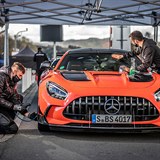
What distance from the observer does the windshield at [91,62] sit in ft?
23.0

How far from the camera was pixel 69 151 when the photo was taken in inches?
190

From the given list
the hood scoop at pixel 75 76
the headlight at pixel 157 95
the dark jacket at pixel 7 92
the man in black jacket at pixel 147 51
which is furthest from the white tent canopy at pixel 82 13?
the headlight at pixel 157 95

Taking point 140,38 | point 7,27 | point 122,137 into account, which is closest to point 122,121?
point 122,137

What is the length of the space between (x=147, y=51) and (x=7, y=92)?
2407 millimetres

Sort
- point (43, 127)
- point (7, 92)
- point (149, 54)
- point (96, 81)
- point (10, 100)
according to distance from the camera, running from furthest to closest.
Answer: point (149, 54)
point (10, 100)
point (7, 92)
point (43, 127)
point (96, 81)

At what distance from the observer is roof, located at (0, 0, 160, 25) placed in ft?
41.5

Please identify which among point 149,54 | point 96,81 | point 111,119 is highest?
point 149,54

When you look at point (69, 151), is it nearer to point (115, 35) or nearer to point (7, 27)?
point (7, 27)

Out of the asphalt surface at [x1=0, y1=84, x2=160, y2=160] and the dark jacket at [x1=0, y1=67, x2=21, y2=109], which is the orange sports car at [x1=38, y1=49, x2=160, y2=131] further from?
the dark jacket at [x1=0, y1=67, x2=21, y2=109]

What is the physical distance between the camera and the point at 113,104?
5.36 m

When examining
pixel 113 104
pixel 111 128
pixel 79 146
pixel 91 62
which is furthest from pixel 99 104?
pixel 91 62

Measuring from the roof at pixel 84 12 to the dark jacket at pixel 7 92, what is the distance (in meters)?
5.74

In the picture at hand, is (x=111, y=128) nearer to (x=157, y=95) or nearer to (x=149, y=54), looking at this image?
(x=157, y=95)

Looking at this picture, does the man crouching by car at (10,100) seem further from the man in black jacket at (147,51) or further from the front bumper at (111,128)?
the man in black jacket at (147,51)
